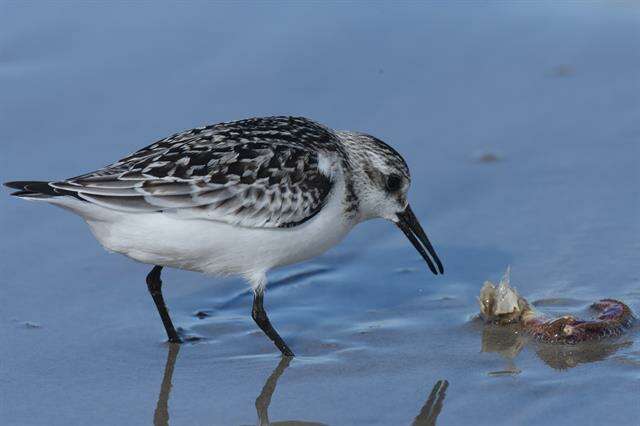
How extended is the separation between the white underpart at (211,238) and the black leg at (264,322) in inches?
3.2

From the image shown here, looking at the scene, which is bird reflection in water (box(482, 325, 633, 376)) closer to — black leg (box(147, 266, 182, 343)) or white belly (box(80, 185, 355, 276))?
white belly (box(80, 185, 355, 276))

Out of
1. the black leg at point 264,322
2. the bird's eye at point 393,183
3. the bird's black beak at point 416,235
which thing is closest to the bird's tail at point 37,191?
the black leg at point 264,322

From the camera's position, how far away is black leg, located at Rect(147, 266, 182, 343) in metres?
7.39

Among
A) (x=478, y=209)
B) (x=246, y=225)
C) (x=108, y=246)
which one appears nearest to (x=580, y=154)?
(x=478, y=209)

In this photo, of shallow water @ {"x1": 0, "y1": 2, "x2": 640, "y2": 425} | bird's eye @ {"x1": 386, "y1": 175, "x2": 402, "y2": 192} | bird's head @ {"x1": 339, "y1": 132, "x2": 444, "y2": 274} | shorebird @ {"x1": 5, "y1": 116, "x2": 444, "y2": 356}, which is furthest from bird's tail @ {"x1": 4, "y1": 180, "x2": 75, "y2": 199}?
bird's eye @ {"x1": 386, "y1": 175, "x2": 402, "y2": 192}

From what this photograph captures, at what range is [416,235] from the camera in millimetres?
8109

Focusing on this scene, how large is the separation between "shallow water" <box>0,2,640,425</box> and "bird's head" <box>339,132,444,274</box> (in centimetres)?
41

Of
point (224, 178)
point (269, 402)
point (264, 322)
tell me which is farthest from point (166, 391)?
point (224, 178)

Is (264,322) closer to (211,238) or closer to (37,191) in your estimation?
(211,238)

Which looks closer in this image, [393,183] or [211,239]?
[211,239]

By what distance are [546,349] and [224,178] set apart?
209 centimetres

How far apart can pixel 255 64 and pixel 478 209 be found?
2487 mm

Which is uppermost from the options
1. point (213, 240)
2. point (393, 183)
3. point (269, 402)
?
point (393, 183)

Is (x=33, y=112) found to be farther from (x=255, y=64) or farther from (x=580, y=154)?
(x=580, y=154)
